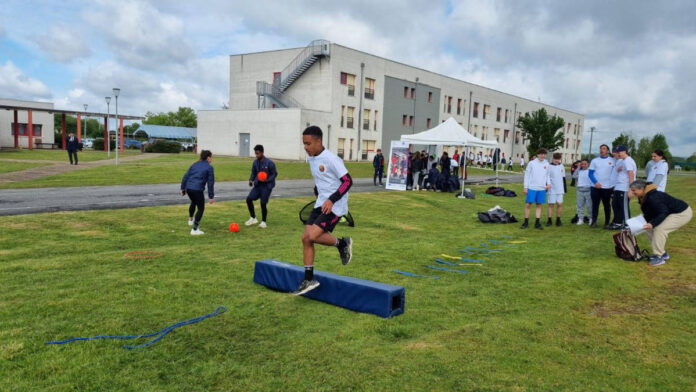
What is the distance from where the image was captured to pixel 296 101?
50562 millimetres

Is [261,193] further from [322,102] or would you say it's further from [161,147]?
[161,147]

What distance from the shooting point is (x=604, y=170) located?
40.4ft

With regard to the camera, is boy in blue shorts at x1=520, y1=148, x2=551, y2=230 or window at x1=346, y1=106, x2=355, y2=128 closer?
boy in blue shorts at x1=520, y1=148, x2=551, y2=230

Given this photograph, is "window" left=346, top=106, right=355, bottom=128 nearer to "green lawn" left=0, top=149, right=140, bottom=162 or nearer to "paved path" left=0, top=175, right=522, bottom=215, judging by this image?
"green lawn" left=0, top=149, right=140, bottom=162

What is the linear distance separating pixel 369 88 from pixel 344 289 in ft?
160

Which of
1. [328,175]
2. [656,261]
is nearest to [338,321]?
[328,175]

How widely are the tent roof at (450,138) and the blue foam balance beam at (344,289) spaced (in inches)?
665

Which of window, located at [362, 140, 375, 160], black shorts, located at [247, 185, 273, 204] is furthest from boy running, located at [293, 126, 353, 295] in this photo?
window, located at [362, 140, 375, 160]

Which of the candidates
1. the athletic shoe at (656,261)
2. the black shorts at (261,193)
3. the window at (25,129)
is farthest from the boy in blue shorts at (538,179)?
the window at (25,129)

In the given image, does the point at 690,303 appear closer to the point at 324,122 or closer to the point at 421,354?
the point at 421,354

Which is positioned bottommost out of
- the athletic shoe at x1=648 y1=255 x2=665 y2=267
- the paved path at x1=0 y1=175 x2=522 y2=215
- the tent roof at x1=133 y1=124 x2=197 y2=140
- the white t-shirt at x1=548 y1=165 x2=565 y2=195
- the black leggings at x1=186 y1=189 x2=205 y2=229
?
the paved path at x1=0 y1=175 x2=522 y2=215

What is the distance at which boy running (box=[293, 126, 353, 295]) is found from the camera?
5758 mm

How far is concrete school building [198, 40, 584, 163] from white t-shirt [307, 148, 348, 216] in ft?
130

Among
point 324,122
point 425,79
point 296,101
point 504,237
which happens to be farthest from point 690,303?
point 425,79
